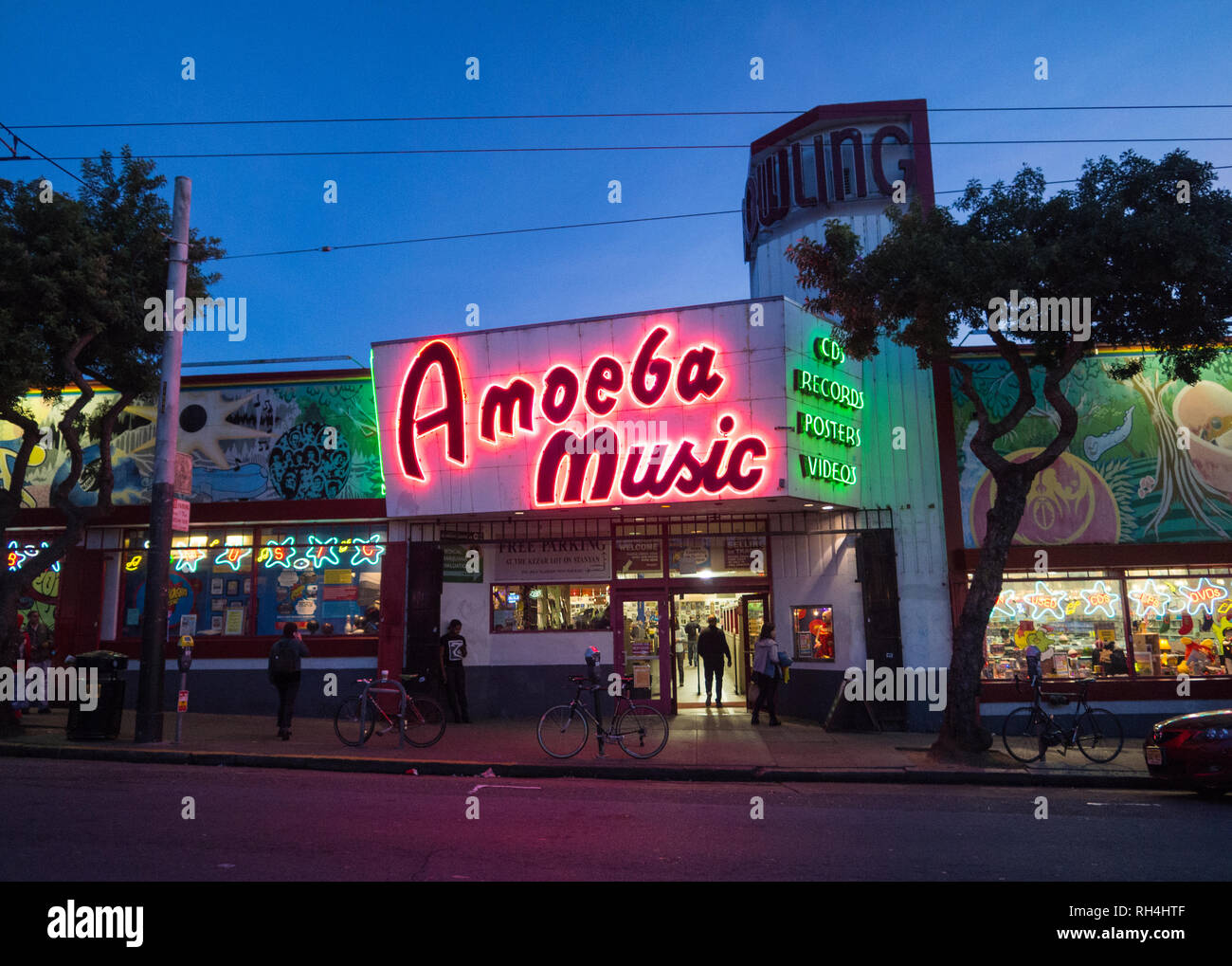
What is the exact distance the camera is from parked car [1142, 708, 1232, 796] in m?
9.75

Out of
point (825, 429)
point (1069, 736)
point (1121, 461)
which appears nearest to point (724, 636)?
point (825, 429)

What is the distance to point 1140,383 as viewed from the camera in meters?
15.8

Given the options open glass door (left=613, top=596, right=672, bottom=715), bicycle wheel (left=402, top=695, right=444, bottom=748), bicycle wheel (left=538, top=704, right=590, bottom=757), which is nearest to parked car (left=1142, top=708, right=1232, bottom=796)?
bicycle wheel (left=538, top=704, right=590, bottom=757)

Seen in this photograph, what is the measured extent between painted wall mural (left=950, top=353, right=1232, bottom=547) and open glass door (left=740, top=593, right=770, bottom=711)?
410 centimetres

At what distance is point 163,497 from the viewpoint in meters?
13.8

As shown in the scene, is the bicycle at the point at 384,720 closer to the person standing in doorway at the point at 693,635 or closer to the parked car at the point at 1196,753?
the person standing in doorway at the point at 693,635

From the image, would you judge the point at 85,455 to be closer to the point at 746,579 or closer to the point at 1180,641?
the point at 746,579

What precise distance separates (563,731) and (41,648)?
37.1 ft

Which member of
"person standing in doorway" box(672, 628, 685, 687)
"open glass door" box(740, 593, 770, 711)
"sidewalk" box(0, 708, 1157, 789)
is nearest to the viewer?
"sidewalk" box(0, 708, 1157, 789)

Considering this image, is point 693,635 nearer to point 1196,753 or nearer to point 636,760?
point 636,760

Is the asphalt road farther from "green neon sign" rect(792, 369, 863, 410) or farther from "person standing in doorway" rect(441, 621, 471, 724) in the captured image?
"green neon sign" rect(792, 369, 863, 410)

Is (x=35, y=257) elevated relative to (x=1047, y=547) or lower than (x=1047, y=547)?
elevated

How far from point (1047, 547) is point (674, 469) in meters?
6.69
